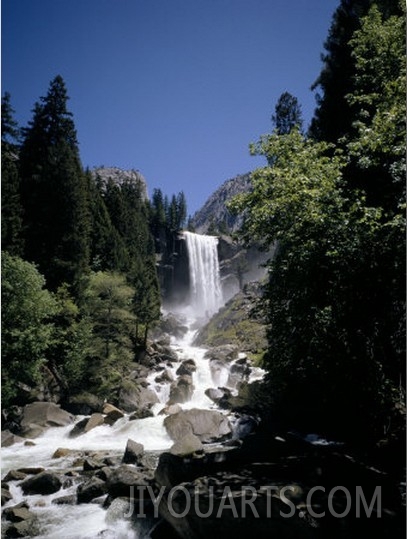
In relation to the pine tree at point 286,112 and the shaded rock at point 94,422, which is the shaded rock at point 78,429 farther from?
the pine tree at point 286,112

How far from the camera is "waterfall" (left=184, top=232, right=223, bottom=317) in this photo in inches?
3329

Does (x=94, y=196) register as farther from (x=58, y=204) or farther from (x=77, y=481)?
(x=77, y=481)

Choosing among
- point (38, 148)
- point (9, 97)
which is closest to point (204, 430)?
point (38, 148)

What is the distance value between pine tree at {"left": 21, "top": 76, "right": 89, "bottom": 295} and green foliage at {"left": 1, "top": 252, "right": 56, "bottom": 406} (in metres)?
10.6

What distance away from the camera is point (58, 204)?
34969mm

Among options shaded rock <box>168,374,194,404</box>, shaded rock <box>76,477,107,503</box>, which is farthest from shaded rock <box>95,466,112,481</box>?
shaded rock <box>168,374,194,404</box>

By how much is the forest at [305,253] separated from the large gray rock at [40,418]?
5.33ft

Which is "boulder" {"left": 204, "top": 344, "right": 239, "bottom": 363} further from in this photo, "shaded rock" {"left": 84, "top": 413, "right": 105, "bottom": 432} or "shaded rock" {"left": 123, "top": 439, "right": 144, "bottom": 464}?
"shaded rock" {"left": 123, "top": 439, "right": 144, "bottom": 464}

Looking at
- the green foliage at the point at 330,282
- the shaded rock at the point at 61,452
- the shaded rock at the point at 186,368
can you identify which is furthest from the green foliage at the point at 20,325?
the shaded rock at the point at 186,368

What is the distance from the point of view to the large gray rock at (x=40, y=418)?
22.4 m

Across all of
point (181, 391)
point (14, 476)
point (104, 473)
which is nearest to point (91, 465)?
point (104, 473)

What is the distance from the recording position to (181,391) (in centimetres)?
3166

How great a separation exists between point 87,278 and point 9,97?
21304 mm

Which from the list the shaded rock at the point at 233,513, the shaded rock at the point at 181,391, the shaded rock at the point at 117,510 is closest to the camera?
the shaded rock at the point at 233,513
